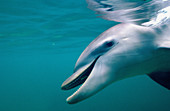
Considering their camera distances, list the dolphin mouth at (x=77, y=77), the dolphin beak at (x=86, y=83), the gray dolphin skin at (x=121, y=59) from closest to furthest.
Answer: the dolphin beak at (x=86, y=83) → the gray dolphin skin at (x=121, y=59) → the dolphin mouth at (x=77, y=77)

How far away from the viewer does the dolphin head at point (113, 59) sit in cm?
231

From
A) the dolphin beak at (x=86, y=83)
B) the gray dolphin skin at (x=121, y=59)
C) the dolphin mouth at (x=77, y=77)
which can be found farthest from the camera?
the dolphin mouth at (x=77, y=77)

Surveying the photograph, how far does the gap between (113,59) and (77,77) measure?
2.33 ft

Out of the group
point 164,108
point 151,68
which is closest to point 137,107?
point 164,108

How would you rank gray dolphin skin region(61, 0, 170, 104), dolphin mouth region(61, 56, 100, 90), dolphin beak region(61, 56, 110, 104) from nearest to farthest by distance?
dolphin beak region(61, 56, 110, 104), gray dolphin skin region(61, 0, 170, 104), dolphin mouth region(61, 56, 100, 90)

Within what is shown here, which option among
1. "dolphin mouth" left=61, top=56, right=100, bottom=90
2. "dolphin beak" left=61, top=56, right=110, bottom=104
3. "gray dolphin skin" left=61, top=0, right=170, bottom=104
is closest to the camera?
"dolphin beak" left=61, top=56, right=110, bottom=104

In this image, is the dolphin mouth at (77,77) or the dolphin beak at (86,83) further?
the dolphin mouth at (77,77)

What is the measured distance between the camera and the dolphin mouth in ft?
7.84

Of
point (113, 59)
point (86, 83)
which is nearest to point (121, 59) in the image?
point (113, 59)

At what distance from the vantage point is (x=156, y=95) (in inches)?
612

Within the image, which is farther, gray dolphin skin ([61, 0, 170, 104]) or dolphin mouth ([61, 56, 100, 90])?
dolphin mouth ([61, 56, 100, 90])

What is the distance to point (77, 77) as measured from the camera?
7.86ft

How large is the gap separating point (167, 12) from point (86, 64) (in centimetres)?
480

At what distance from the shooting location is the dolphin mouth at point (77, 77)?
2389 mm
